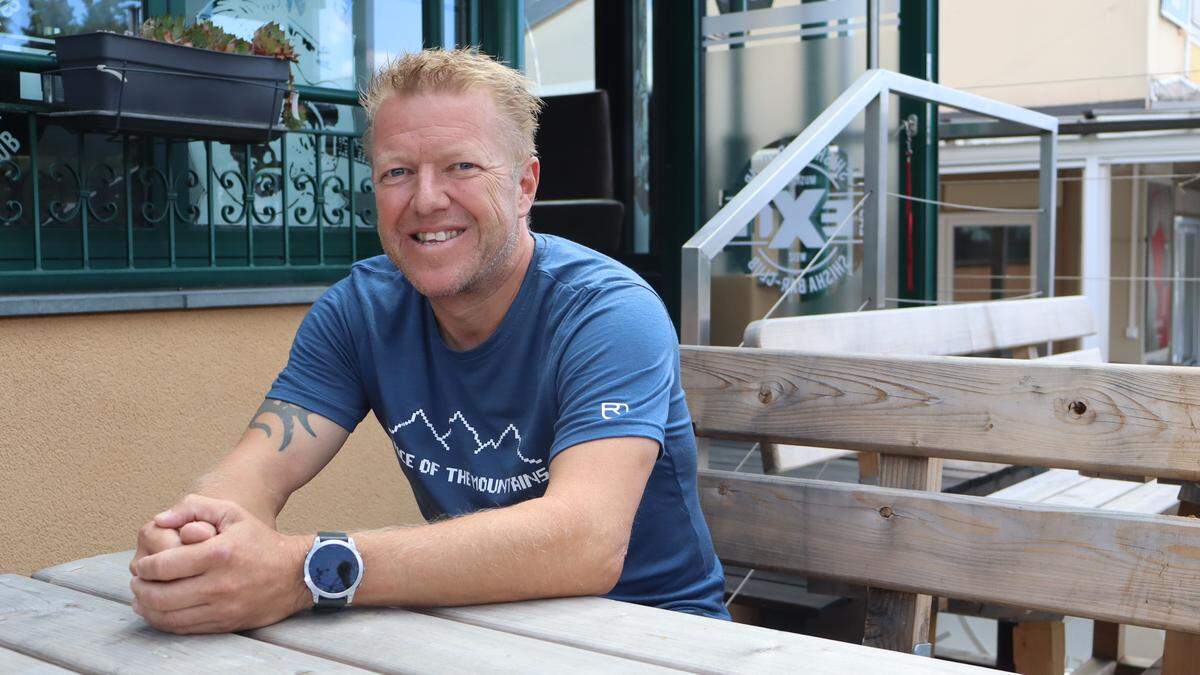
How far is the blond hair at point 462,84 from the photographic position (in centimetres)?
190

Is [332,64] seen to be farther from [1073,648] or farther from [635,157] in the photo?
[1073,648]

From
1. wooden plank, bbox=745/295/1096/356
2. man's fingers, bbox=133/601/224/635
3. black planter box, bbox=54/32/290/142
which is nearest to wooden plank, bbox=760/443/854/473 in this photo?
wooden plank, bbox=745/295/1096/356

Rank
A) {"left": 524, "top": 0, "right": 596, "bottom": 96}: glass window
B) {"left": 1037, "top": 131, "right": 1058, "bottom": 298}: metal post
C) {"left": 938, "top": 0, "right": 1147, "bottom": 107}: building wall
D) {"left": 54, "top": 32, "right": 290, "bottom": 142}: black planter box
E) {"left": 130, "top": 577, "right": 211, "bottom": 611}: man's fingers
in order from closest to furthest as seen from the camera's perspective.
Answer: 1. {"left": 130, "top": 577, "right": 211, "bottom": 611}: man's fingers
2. {"left": 54, "top": 32, "right": 290, "bottom": 142}: black planter box
3. {"left": 1037, "top": 131, "right": 1058, "bottom": 298}: metal post
4. {"left": 524, "top": 0, "right": 596, "bottom": 96}: glass window
5. {"left": 938, "top": 0, "right": 1147, "bottom": 107}: building wall

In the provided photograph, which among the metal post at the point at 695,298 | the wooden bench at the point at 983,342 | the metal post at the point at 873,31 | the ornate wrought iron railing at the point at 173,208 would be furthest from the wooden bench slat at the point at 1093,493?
the metal post at the point at 873,31

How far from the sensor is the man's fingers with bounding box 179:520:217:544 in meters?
1.42

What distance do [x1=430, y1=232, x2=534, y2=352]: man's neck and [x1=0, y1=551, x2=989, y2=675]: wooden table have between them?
1.89 feet

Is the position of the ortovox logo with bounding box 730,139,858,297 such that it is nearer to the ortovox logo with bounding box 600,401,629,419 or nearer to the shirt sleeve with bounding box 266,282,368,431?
the shirt sleeve with bounding box 266,282,368,431

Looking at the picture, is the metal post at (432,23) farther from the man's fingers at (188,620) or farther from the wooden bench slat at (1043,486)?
the man's fingers at (188,620)

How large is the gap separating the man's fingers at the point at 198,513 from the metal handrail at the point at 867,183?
4.43ft

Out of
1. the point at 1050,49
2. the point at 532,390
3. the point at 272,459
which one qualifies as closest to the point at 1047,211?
the point at 532,390

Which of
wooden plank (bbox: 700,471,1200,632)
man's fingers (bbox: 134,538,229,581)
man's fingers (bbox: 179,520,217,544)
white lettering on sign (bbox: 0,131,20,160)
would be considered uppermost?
white lettering on sign (bbox: 0,131,20,160)

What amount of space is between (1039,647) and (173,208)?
2.39 metres

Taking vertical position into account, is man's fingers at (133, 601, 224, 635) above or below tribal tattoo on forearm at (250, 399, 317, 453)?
below

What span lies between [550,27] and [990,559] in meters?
4.28
